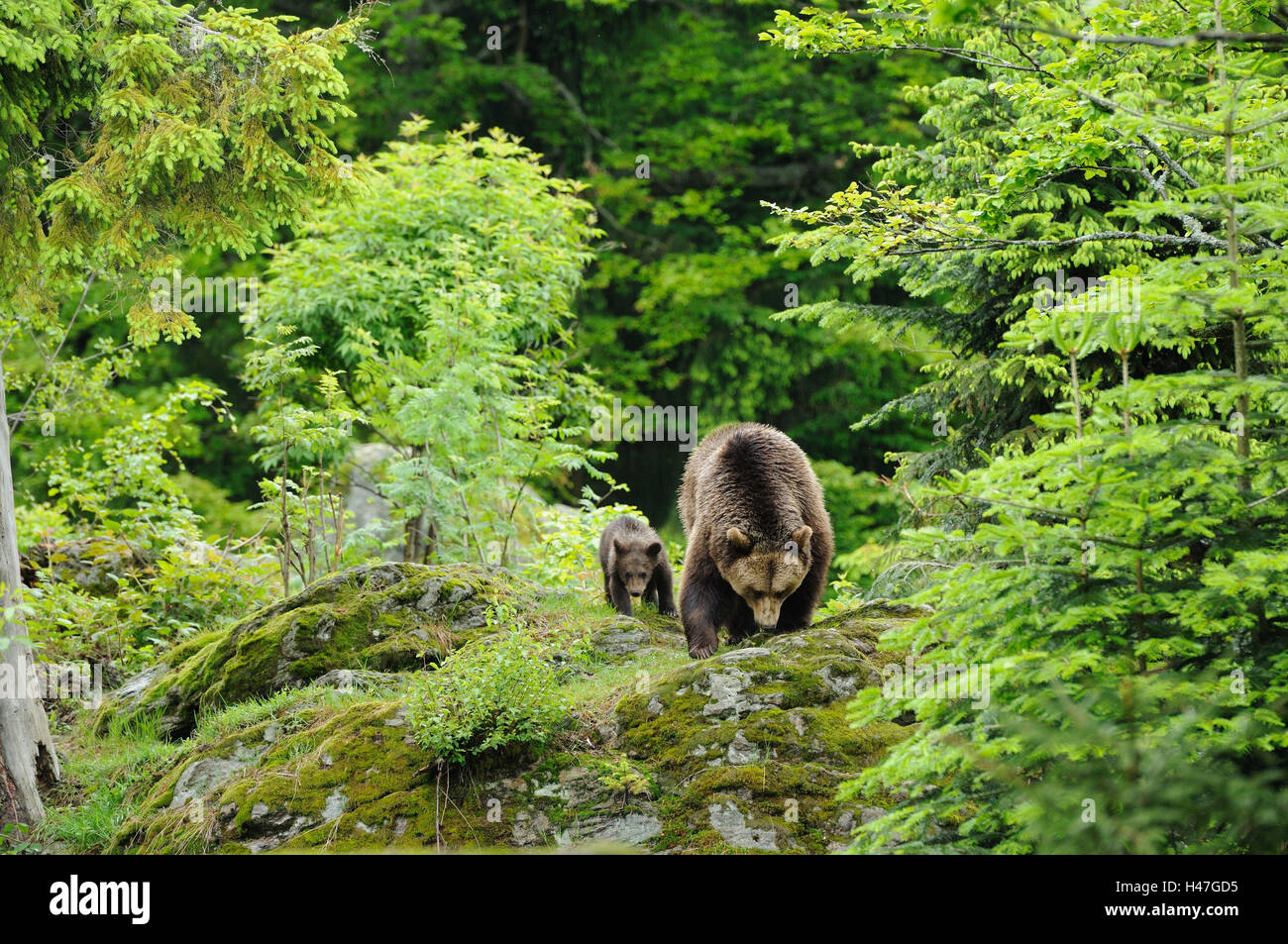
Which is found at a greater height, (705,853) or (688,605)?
(688,605)

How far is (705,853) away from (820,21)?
15.6 ft

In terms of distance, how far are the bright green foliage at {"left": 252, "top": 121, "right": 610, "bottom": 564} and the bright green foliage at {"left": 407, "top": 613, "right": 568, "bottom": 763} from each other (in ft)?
12.4

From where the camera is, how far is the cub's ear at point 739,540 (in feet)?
22.6

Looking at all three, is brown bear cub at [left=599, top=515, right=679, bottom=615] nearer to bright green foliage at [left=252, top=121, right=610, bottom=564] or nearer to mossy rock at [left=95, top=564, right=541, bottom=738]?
bright green foliage at [left=252, top=121, right=610, bottom=564]

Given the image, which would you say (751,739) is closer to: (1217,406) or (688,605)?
(688,605)

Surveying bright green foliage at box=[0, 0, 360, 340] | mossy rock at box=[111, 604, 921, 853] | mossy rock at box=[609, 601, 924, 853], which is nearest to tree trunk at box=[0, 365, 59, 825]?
mossy rock at box=[111, 604, 921, 853]

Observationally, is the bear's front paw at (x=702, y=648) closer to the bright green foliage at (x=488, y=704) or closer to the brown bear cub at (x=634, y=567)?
the bright green foliage at (x=488, y=704)

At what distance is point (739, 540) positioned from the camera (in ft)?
22.6

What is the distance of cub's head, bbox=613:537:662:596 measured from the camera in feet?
29.4

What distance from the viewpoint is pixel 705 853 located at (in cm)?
505

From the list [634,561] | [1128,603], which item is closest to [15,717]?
[634,561]

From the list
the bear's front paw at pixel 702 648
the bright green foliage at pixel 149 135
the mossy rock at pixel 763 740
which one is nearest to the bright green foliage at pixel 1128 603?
the mossy rock at pixel 763 740

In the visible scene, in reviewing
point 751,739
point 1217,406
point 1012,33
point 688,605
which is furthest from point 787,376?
point 1217,406
